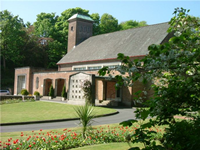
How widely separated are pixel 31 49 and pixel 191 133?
53.0 metres

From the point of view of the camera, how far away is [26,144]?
7312 mm

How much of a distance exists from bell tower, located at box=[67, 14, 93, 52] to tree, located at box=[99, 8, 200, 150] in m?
41.3

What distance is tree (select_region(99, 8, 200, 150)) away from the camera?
3.59 m

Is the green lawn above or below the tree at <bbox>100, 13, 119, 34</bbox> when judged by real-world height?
below

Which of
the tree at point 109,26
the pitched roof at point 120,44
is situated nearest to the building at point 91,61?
the pitched roof at point 120,44

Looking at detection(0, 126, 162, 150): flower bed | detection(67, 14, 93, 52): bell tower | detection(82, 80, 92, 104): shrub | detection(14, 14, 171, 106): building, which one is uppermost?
detection(67, 14, 93, 52): bell tower

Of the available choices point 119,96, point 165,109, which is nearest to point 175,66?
point 165,109

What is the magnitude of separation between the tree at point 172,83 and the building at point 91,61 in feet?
61.4

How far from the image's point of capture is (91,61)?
114 ft

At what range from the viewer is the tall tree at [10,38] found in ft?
165

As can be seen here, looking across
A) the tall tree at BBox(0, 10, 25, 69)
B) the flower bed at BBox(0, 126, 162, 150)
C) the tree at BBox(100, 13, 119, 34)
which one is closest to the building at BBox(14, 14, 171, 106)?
the tall tree at BBox(0, 10, 25, 69)

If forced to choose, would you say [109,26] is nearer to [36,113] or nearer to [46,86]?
[46,86]

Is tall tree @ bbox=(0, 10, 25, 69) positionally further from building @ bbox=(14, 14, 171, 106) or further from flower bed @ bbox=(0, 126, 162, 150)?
flower bed @ bbox=(0, 126, 162, 150)

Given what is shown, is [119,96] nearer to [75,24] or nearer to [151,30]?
[151,30]
